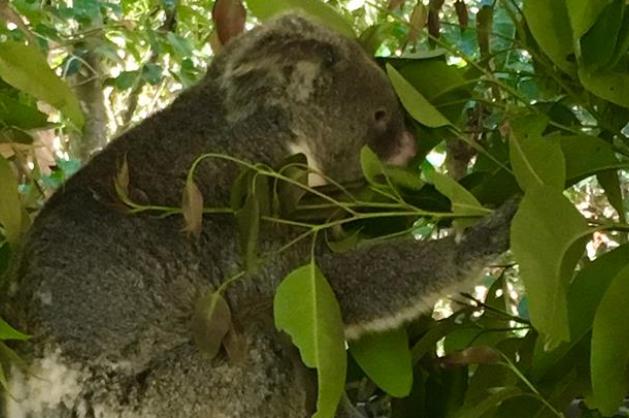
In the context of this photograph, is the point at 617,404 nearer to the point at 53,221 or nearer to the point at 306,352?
the point at 306,352

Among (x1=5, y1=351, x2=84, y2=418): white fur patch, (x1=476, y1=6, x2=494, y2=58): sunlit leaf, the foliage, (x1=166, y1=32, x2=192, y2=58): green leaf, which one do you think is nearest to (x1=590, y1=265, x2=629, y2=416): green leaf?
the foliage

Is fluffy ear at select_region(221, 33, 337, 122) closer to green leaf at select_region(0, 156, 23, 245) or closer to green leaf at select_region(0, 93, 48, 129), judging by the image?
green leaf at select_region(0, 93, 48, 129)

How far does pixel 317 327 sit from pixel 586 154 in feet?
1.28

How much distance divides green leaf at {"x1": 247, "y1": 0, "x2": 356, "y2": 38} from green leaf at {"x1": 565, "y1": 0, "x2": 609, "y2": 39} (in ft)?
1.62

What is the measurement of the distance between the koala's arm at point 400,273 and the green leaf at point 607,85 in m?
0.30

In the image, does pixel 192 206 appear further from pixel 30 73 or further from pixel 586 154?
pixel 586 154

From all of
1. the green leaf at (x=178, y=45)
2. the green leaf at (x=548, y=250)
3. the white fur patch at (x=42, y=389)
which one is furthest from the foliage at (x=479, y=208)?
the green leaf at (x=178, y=45)

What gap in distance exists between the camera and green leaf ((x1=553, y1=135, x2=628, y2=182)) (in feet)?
3.77

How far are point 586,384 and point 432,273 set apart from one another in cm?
37

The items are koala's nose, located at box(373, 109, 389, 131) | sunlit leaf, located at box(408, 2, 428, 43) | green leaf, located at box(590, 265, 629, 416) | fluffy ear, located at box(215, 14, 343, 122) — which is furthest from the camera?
koala's nose, located at box(373, 109, 389, 131)

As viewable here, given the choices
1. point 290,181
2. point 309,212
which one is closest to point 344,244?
point 309,212

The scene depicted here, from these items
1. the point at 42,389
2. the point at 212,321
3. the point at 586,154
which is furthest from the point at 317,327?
the point at 42,389

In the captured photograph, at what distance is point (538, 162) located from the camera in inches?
40.8

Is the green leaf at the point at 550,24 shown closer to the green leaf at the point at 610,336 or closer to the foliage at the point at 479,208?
the foliage at the point at 479,208
